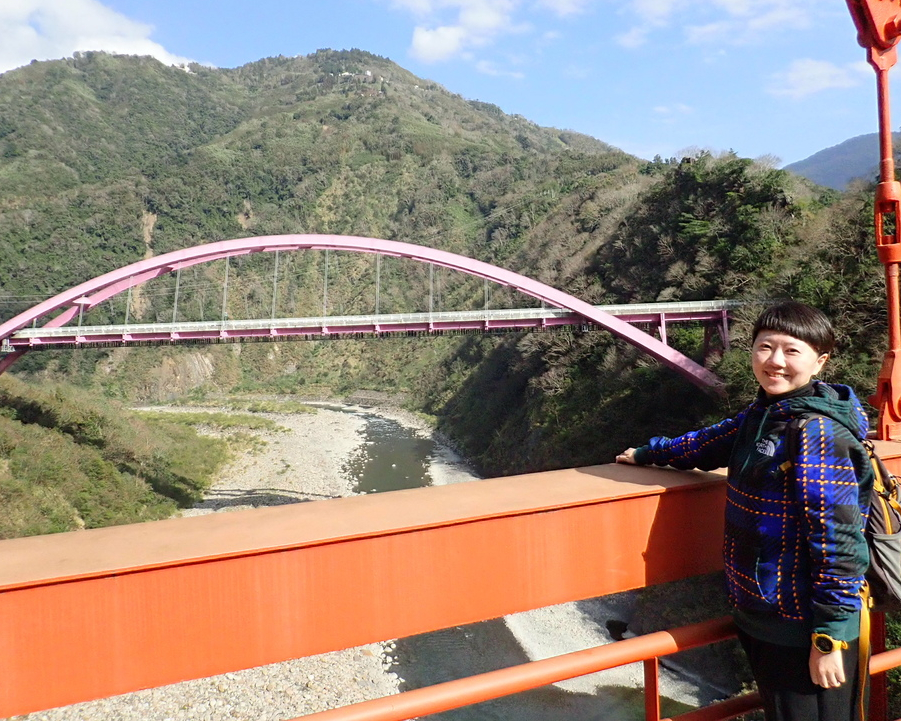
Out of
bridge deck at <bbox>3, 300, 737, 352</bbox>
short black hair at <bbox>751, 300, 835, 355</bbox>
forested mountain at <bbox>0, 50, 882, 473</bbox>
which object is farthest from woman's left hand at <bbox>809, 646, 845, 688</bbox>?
bridge deck at <bbox>3, 300, 737, 352</bbox>

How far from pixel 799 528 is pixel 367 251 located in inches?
650

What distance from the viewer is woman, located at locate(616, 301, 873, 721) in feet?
4.46

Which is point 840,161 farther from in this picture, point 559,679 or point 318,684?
point 559,679

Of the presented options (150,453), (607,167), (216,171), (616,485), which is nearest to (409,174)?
(216,171)

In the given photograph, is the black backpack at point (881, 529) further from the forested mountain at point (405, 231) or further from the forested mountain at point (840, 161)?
the forested mountain at point (840, 161)

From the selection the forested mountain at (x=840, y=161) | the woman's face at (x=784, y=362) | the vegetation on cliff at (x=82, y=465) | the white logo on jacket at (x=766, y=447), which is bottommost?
the vegetation on cliff at (x=82, y=465)

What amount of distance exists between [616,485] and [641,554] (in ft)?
0.67

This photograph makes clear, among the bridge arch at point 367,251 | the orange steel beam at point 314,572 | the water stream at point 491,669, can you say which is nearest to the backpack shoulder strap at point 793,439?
the orange steel beam at point 314,572

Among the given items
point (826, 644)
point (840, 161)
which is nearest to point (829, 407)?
point (826, 644)

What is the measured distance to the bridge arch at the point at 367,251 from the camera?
16078 millimetres

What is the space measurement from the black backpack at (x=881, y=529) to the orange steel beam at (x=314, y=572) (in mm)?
385

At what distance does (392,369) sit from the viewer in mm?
49531

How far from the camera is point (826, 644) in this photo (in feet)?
4.43

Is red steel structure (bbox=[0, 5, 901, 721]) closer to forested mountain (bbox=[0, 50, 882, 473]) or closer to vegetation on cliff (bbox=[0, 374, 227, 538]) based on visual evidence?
forested mountain (bbox=[0, 50, 882, 473])
